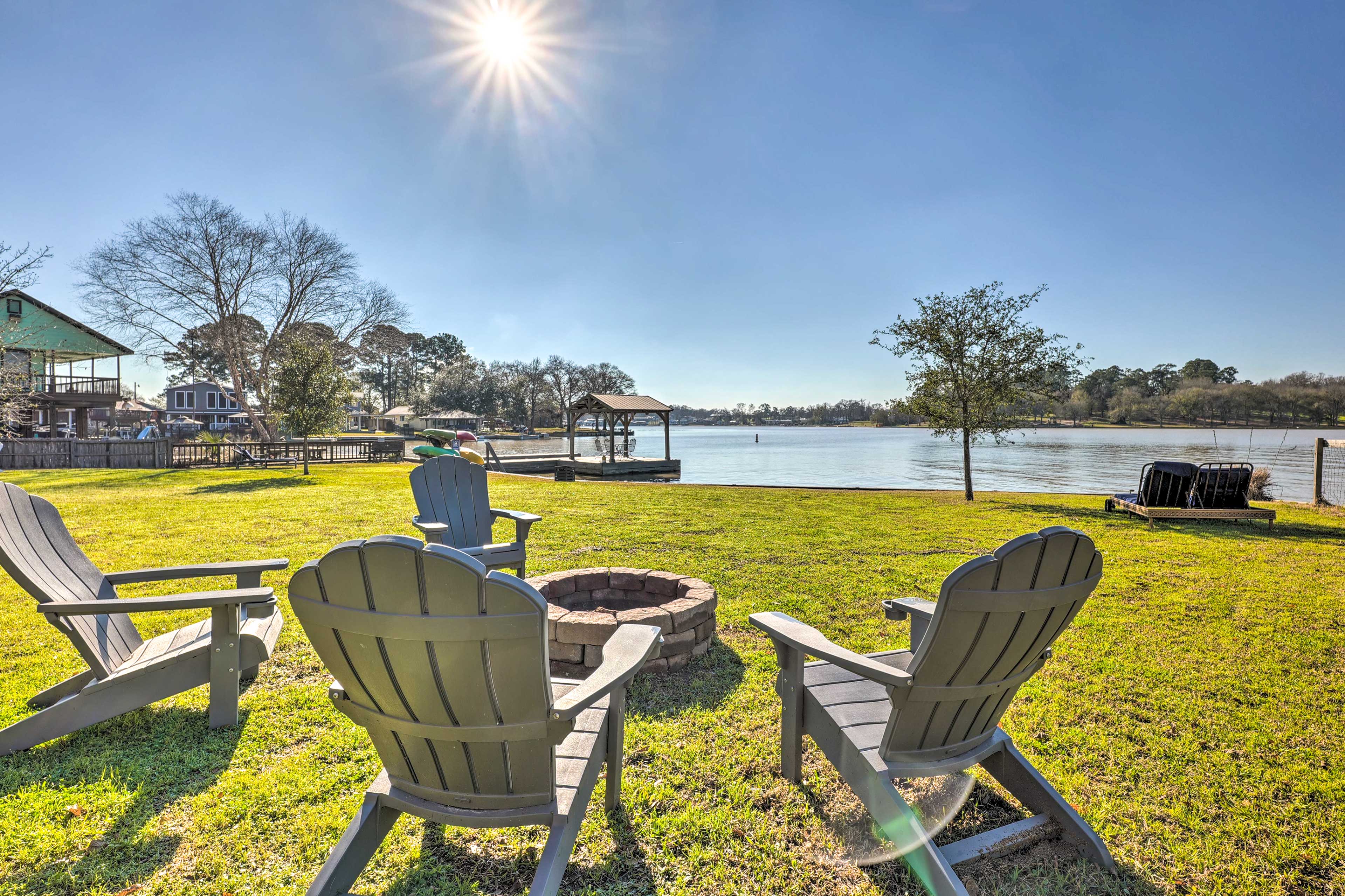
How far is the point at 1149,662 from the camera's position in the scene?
3.29 meters

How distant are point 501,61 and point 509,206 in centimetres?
785

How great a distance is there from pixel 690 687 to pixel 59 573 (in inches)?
113

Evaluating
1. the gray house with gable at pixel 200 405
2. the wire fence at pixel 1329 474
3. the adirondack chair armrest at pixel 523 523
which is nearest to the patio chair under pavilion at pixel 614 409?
the wire fence at pixel 1329 474

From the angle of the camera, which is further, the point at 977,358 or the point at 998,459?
the point at 998,459

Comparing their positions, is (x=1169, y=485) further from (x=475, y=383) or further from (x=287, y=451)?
(x=475, y=383)

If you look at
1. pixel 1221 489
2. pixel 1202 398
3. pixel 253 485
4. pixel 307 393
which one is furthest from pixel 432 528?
pixel 1202 398

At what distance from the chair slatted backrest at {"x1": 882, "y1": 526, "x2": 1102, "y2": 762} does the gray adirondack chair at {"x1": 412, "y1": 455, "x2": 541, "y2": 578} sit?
311 cm

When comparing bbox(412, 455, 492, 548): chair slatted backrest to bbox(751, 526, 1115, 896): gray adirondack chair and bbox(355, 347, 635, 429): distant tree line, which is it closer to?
bbox(751, 526, 1115, 896): gray adirondack chair

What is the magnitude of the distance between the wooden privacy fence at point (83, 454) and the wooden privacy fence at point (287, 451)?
517 mm

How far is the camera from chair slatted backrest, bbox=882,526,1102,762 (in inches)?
57.4

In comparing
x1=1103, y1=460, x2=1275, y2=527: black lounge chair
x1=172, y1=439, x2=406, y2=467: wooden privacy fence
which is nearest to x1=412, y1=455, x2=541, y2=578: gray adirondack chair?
x1=1103, y1=460, x2=1275, y2=527: black lounge chair

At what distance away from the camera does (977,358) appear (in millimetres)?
12453

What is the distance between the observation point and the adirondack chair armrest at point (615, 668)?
4.41ft

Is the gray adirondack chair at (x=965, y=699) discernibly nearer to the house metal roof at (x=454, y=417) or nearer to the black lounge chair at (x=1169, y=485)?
the black lounge chair at (x=1169, y=485)
